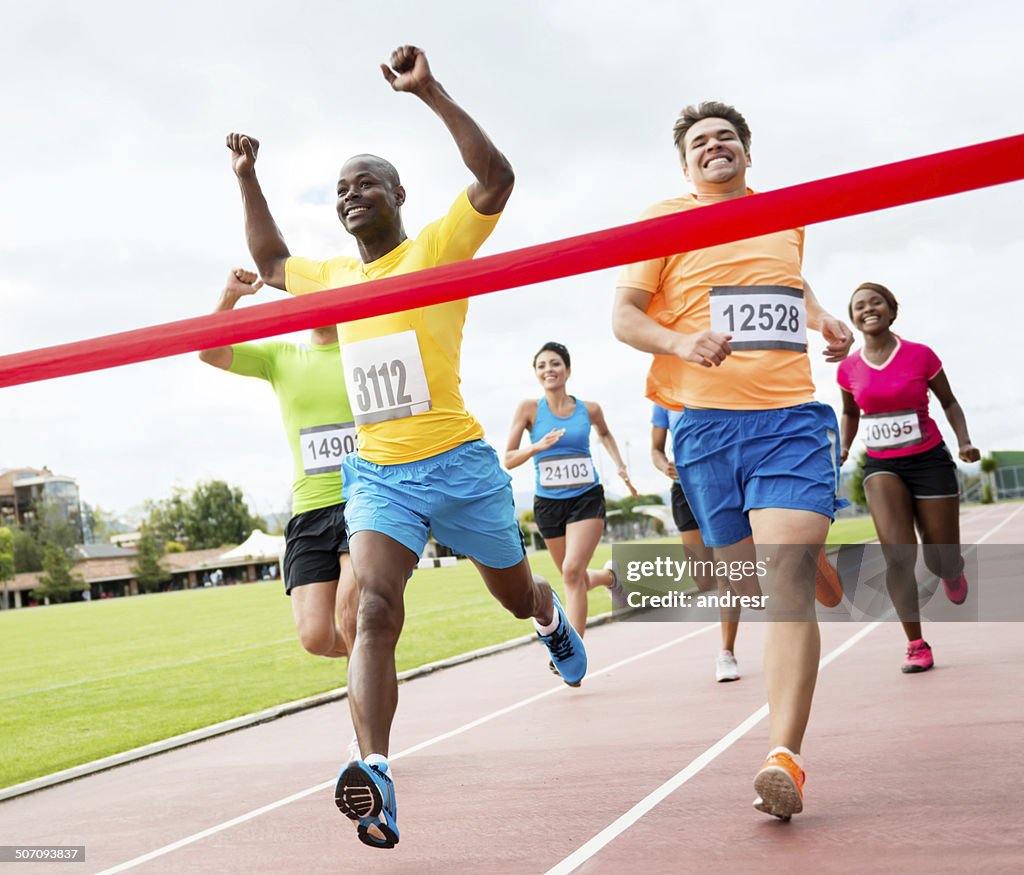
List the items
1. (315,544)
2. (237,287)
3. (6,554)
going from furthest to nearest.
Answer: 1. (6,554)
2. (315,544)
3. (237,287)

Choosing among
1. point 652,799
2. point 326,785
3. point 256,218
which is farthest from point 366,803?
point 256,218

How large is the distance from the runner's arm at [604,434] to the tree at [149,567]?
289 feet

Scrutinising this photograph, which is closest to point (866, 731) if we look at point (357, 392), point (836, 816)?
point (836, 816)

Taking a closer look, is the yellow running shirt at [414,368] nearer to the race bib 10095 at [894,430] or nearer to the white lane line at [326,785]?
the white lane line at [326,785]

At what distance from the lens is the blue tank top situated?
344 inches

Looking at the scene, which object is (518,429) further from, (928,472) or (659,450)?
(928,472)

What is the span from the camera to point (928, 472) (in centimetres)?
696

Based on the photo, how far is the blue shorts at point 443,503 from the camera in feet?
13.3

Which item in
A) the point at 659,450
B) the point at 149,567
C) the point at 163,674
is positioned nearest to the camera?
the point at 659,450

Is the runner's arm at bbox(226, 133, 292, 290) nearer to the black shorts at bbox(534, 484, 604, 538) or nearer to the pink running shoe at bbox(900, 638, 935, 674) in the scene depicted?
the black shorts at bbox(534, 484, 604, 538)

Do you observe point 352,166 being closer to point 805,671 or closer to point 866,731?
point 805,671

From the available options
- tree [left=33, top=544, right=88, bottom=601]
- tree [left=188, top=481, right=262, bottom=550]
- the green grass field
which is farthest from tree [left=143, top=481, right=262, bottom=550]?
the green grass field

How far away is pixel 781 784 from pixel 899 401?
3.95 m

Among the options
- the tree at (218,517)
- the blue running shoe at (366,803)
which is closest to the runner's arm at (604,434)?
the blue running shoe at (366,803)
